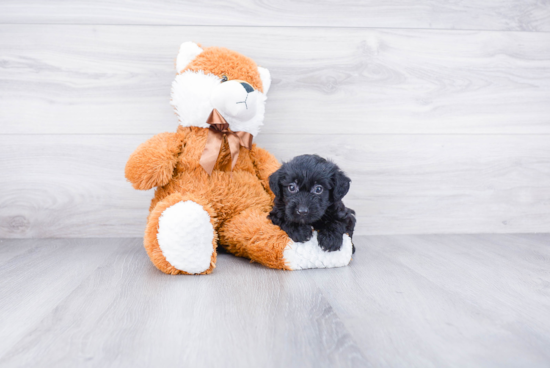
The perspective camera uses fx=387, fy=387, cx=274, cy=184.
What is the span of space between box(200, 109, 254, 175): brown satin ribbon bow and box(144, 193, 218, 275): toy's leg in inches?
5.8

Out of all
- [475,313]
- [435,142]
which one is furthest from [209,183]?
[435,142]

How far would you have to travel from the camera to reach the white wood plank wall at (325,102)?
1.25m

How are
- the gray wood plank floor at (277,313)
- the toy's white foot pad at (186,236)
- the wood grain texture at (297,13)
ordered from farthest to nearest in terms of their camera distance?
the wood grain texture at (297,13), the toy's white foot pad at (186,236), the gray wood plank floor at (277,313)

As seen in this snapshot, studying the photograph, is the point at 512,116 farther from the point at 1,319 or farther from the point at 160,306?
the point at 1,319

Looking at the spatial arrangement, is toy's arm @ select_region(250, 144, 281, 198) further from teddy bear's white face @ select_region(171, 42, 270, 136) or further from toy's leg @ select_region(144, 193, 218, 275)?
toy's leg @ select_region(144, 193, 218, 275)

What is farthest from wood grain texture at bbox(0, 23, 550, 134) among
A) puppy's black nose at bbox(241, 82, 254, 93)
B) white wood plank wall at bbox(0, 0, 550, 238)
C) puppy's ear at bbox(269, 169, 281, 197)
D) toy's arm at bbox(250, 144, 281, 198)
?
puppy's ear at bbox(269, 169, 281, 197)

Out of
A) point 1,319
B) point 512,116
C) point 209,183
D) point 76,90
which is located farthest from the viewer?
point 512,116

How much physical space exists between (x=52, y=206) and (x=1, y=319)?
72 cm

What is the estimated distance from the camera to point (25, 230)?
1.28 metres

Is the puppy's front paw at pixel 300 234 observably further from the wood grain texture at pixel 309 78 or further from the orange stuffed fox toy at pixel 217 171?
the wood grain texture at pixel 309 78

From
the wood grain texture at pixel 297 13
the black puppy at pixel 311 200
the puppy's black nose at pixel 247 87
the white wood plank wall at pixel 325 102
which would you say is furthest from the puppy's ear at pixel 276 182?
the wood grain texture at pixel 297 13

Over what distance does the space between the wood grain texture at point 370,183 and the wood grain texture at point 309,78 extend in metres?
0.05

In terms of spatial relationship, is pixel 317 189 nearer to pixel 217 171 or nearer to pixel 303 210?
pixel 303 210

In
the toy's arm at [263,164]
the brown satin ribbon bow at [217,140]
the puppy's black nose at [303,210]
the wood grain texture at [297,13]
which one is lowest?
the puppy's black nose at [303,210]
